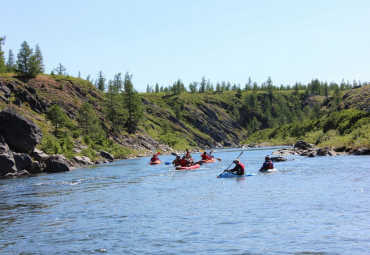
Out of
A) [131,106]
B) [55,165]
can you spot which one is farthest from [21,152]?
[131,106]

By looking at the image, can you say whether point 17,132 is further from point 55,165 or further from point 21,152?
point 55,165

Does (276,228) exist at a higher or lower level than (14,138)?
lower

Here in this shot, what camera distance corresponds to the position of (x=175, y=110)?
631 ft

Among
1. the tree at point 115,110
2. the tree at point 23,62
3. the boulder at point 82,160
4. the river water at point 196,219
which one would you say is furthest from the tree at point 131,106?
the river water at point 196,219

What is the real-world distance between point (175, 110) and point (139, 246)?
180 metres

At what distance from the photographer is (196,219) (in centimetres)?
1659

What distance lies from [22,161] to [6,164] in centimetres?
281

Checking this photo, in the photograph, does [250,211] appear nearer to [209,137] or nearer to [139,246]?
[139,246]

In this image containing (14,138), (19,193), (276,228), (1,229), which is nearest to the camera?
(276,228)

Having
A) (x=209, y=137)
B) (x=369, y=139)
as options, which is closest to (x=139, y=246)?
(x=369, y=139)

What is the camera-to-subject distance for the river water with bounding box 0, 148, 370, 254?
12.5m

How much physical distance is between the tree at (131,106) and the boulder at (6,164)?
65825mm

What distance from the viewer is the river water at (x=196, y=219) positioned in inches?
491

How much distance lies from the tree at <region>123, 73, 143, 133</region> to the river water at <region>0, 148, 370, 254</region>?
80.9 metres
